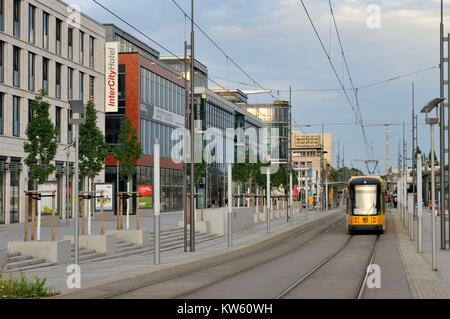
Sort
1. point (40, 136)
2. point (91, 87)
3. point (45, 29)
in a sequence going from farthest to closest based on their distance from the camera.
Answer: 1. point (91, 87)
2. point (45, 29)
3. point (40, 136)

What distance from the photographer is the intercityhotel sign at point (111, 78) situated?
58938 millimetres

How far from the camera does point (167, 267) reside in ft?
73.7

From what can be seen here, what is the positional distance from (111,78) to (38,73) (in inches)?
486

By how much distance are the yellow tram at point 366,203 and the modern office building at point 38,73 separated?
17.4 meters

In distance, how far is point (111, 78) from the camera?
59000 mm

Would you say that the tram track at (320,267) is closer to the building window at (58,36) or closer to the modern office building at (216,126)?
the building window at (58,36)

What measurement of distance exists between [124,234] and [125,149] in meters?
22.9

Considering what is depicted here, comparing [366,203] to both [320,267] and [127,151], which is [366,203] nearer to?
[320,267]

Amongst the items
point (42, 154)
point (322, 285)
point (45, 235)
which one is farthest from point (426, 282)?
point (42, 154)

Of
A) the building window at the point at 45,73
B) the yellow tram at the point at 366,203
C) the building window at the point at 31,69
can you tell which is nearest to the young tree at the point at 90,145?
the building window at the point at 31,69

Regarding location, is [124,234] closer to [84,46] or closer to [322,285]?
[322,285]

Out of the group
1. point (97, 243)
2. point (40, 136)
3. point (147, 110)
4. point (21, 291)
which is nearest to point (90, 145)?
point (40, 136)

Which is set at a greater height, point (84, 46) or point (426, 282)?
point (84, 46)
